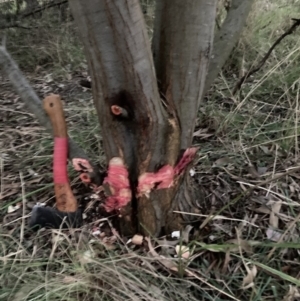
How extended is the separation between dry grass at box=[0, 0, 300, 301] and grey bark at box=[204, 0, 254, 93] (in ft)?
1.31

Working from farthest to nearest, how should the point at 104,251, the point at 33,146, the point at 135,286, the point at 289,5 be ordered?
the point at 289,5, the point at 33,146, the point at 104,251, the point at 135,286

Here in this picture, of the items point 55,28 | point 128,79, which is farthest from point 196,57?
point 55,28

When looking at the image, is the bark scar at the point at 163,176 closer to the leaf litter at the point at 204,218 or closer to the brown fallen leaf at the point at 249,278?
the leaf litter at the point at 204,218

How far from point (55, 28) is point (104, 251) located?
7.50 ft

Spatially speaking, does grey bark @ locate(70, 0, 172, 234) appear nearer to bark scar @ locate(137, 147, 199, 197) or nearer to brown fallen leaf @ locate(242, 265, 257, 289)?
bark scar @ locate(137, 147, 199, 197)

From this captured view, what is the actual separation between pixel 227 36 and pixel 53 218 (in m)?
0.81

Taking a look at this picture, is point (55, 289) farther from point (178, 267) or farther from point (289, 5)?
point (289, 5)

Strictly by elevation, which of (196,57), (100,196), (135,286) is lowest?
(135,286)

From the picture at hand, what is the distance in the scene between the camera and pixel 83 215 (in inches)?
64.8

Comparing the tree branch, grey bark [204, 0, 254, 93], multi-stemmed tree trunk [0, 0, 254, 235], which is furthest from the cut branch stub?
grey bark [204, 0, 254, 93]

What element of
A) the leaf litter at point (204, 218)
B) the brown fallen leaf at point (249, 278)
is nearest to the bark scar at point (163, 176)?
the leaf litter at point (204, 218)

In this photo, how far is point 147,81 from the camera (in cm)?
128

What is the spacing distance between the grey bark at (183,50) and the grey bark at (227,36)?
0.18m

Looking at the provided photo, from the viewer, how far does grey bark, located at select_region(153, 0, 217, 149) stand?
129 cm
